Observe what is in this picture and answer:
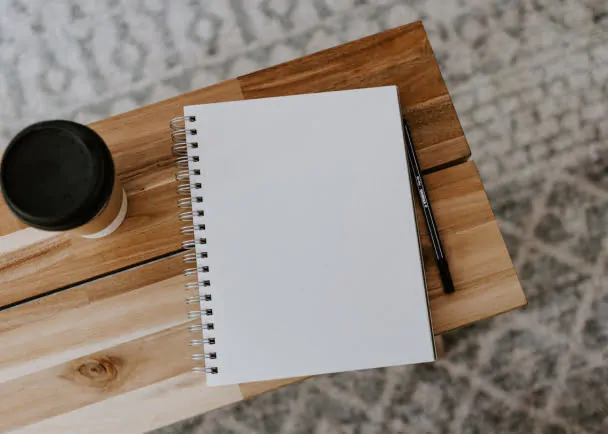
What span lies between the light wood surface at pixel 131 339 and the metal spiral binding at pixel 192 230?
0.02 metres

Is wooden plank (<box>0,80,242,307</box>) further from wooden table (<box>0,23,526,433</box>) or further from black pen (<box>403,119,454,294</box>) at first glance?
black pen (<box>403,119,454,294</box>)

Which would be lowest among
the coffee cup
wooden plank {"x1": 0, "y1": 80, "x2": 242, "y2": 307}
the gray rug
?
the gray rug

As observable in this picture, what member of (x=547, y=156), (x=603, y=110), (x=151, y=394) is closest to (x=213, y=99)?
(x=151, y=394)

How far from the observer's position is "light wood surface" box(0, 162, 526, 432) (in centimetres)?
64

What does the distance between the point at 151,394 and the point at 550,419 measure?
0.70 metres

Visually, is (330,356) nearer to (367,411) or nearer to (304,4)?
(367,411)

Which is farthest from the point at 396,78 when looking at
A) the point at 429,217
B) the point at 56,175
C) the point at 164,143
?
the point at 56,175

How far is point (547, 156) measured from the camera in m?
1.06

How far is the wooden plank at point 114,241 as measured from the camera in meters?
0.66

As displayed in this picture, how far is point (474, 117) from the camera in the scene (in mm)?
1070

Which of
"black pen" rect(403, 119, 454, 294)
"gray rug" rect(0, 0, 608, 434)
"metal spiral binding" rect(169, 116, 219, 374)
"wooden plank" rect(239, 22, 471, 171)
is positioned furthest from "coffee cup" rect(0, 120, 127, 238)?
"gray rug" rect(0, 0, 608, 434)

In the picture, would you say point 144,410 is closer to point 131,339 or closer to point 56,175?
point 131,339

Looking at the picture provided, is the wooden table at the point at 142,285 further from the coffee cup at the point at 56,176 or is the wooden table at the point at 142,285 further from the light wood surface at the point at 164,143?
the coffee cup at the point at 56,176

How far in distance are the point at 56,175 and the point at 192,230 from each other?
6.6 inches
